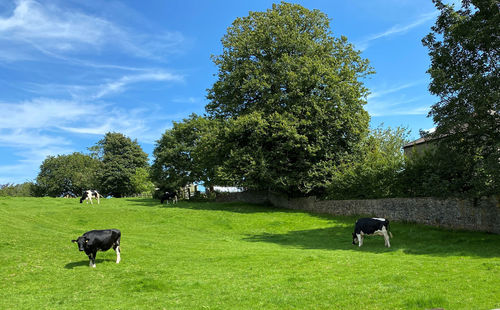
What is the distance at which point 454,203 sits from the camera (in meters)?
28.6

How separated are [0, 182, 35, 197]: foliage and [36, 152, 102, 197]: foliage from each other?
19.1ft

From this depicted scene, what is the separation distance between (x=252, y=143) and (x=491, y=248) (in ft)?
93.8

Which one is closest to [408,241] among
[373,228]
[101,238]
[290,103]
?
[373,228]

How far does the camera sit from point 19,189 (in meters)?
132

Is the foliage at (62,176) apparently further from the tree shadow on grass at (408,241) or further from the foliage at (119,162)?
the tree shadow on grass at (408,241)

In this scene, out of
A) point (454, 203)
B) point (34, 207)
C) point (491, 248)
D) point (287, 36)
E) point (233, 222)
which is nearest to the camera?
point (491, 248)

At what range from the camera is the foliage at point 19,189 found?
118 meters

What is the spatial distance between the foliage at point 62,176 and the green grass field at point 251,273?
8674 cm

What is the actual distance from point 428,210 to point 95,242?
25659 mm

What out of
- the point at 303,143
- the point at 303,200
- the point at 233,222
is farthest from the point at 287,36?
the point at 233,222

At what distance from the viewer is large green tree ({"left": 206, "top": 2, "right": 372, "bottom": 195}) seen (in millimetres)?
43844

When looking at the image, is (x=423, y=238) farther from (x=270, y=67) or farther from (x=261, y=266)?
(x=270, y=67)

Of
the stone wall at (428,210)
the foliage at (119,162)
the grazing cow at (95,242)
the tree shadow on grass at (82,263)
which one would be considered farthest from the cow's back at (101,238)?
the foliage at (119,162)

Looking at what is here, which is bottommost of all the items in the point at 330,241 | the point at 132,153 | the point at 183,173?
the point at 330,241
